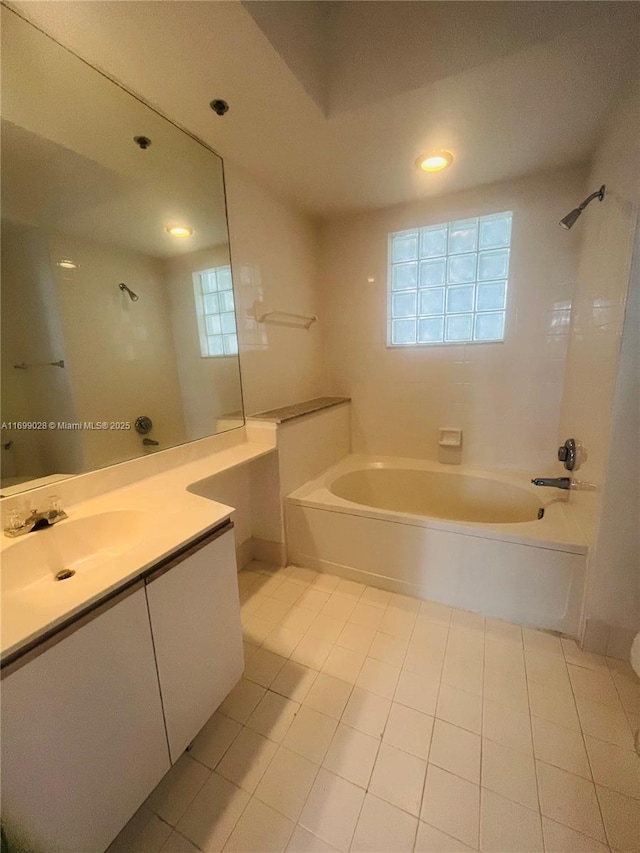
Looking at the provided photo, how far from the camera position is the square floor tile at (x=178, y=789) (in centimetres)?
92

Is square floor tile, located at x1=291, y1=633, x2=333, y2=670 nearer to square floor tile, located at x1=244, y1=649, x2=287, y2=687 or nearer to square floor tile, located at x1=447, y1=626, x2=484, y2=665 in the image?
square floor tile, located at x1=244, y1=649, x2=287, y2=687

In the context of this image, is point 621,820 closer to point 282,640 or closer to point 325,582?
point 282,640

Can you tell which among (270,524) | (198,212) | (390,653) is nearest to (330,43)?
(198,212)

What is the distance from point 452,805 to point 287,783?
0.47 metres

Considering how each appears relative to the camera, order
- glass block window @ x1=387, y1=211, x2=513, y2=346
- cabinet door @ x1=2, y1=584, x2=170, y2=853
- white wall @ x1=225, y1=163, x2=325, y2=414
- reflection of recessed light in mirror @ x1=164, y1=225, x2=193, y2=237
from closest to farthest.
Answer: cabinet door @ x1=2, y1=584, x2=170, y2=853 < reflection of recessed light in mirror @ x1=164, y1=225, x2=193, y2=237 < white wall @ x1=225, y1=163, x2=325, y2=414 < glass block window @ x1=387, y1=211, x2=513, y2=346

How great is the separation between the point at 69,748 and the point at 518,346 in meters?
2.54

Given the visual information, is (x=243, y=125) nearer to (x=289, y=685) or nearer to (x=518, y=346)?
(x=518, y=346)

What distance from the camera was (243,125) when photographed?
1.45 meters

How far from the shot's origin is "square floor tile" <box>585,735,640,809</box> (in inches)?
37.0

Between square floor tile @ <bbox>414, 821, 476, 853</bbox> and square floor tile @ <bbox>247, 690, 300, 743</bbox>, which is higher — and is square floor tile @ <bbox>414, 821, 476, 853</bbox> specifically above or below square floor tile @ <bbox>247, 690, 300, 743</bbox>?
below

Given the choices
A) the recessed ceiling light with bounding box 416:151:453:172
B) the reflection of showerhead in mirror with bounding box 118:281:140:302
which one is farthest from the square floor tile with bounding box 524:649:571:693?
the recessed ceiling light with bounding box 416:151:453:172

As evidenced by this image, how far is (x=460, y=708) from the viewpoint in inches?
45.6

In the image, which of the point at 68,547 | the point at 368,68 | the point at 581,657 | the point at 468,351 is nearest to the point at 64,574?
the point at 68,547

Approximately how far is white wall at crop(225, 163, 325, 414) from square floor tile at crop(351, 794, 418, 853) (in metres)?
1.65
